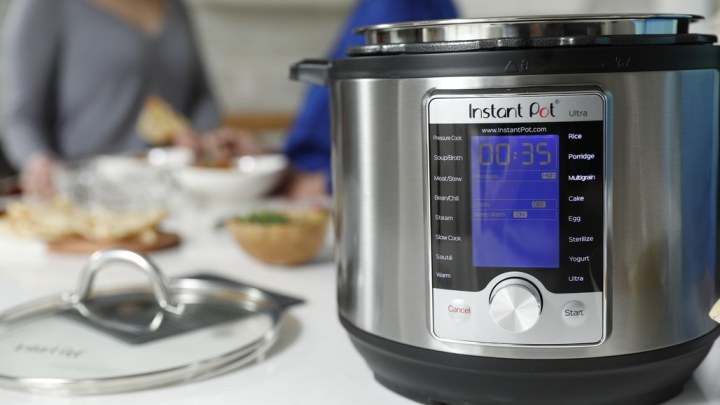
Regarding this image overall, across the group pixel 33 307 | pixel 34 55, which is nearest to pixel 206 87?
pixel 34 55

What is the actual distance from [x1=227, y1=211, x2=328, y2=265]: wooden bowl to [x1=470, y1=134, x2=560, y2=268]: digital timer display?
1.47 feet

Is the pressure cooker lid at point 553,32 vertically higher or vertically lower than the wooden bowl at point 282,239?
higher

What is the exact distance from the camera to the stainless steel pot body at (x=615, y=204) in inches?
17.0

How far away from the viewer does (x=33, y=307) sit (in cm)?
68

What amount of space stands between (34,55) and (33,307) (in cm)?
201

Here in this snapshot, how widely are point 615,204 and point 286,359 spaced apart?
286mm

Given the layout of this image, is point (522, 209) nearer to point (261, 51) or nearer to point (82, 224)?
point (82, 224)

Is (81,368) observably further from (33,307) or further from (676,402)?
(676,402)

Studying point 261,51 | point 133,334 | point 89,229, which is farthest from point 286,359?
point 261,51

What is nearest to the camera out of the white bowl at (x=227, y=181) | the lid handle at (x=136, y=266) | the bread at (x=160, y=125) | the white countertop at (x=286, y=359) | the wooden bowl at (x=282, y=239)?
the white countertop at (x=286, y=359)

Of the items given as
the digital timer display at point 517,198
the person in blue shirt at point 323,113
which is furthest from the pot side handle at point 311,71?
the person in blue shirt at point 323,113

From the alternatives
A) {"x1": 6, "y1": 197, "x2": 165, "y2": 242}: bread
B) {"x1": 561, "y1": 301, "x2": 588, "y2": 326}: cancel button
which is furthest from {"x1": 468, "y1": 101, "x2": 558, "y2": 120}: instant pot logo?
{"x1": 6, "y1": 197, "x2": 165, "y2": 242}: bread

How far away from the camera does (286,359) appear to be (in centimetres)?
60

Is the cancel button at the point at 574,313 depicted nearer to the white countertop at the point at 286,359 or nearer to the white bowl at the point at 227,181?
the white countertop at the point at 286,359
